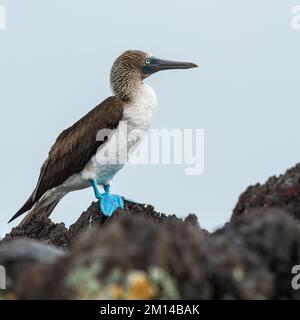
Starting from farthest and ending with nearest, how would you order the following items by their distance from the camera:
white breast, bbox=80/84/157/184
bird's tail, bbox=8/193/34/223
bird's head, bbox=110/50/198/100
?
bird's tail, bbox=8/193/34/223, bird's head, bbox=110/50/198/100, white breast, bbox=80/84/157/184

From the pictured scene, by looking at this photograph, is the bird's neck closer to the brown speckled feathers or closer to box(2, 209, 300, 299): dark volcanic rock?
the brown speckled feathers

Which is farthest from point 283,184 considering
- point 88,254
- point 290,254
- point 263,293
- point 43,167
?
point 43,167

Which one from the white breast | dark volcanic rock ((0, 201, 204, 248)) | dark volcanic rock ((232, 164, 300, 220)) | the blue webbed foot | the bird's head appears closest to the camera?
dark volcanic rock ((232, 164, 300, 220))

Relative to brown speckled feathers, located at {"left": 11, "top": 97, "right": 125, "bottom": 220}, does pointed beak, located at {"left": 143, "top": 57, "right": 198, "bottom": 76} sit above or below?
above

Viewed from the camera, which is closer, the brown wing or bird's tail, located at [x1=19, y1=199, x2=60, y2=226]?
the brown wing

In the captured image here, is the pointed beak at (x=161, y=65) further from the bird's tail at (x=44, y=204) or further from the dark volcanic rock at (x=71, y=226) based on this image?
the dark volcanic rock at (x=71, y=226)

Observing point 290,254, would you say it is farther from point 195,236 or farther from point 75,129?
point 75,129

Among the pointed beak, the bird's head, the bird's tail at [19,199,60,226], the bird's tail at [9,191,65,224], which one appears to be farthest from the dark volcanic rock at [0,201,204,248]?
the pointed beak

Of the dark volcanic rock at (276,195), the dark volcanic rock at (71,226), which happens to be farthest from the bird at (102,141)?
the dark volcanic rock at (276,195)
